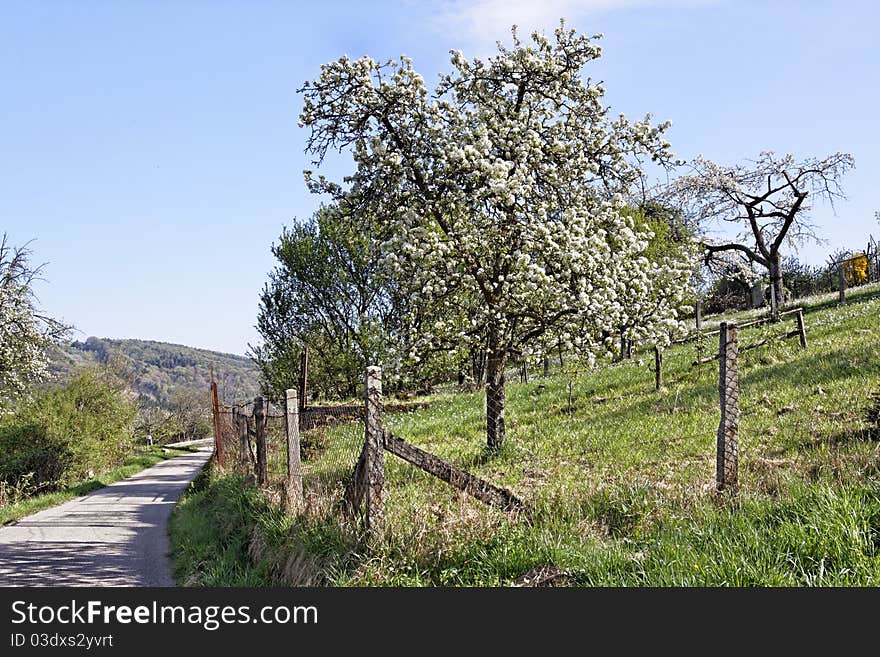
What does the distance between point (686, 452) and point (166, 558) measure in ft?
26.8

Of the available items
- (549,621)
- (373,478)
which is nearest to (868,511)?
(549,621)

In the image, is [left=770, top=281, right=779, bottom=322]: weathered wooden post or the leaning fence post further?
[left=770, top=281, right=779, bottom=322]: weathered wooden post

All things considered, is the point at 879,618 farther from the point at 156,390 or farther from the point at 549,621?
the point at 156,390

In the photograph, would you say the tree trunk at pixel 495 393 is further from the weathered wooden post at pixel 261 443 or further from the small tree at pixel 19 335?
the small tree at pixel 19 335

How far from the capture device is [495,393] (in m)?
12.4

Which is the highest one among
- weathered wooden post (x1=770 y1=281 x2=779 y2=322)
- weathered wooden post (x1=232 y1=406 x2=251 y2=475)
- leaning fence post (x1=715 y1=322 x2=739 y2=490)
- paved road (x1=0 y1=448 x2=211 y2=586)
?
weathered wooden post (x1=770 y1=281 x2=779 y2=322)

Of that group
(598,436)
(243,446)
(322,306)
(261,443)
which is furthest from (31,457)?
(598,436)

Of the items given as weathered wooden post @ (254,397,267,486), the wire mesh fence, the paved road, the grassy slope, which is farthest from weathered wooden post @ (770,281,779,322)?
the paved road

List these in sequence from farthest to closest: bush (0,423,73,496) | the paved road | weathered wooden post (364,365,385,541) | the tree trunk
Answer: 1. bush (0,423,73,496)
2. the tree trunk
3. the paved road
4. weathered wooden post (364,365,385,541)

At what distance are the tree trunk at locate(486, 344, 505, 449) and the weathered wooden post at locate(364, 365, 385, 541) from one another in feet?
17.6

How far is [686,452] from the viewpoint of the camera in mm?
10508

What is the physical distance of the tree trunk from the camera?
1206cm

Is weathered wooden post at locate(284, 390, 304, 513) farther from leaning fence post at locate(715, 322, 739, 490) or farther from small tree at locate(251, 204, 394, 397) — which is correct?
small tree at locate(251, 204, 394, 397)

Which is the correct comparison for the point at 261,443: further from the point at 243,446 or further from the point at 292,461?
the point at 243,446
